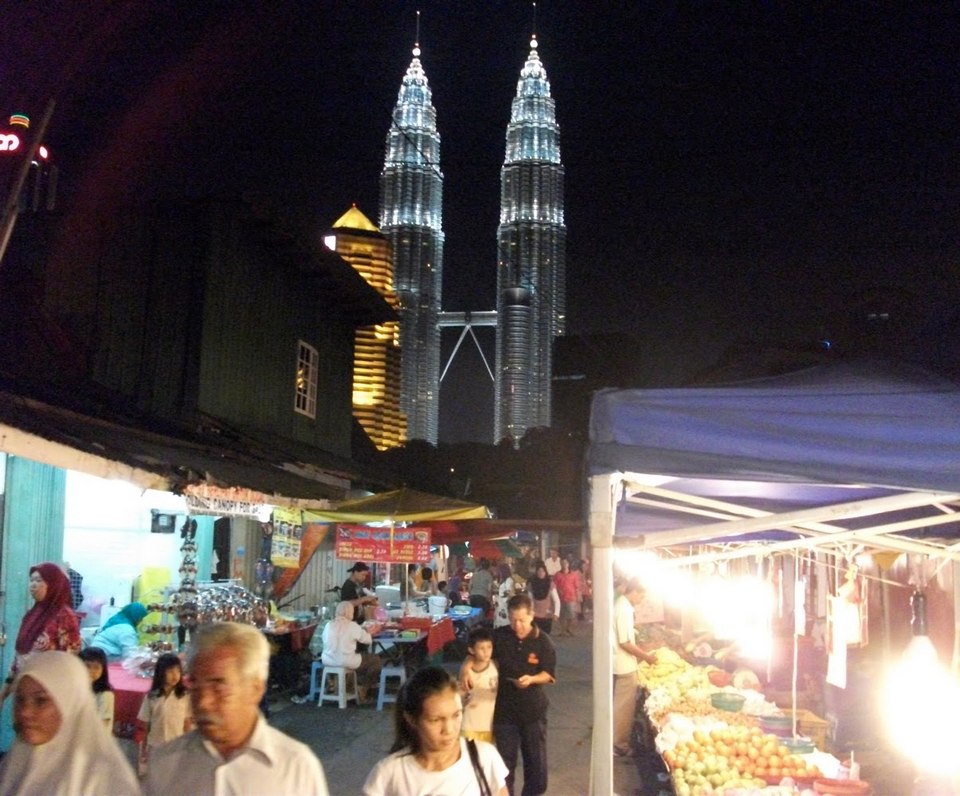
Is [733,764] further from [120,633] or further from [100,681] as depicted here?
[120,633]

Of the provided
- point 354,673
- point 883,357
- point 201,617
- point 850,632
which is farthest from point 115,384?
point 883,357

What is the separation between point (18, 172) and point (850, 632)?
7122mm

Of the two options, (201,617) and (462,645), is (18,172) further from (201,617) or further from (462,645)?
(462,645)

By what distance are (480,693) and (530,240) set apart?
317ft

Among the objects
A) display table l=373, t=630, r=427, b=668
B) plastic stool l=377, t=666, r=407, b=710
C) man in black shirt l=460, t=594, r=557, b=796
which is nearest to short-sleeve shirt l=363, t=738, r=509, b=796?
man in black shirt l=460, t=594, r=557, b=796

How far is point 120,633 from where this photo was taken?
32.8 feet

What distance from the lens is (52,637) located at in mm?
7172

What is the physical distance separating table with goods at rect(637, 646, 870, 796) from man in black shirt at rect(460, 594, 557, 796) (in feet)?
3.41

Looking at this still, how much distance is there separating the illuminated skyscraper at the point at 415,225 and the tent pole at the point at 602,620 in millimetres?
85236

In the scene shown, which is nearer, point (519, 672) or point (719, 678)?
point (519, 672)

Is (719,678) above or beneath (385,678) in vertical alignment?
above

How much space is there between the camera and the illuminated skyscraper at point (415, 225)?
90.4m

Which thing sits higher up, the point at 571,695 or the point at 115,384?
the point at 115,384

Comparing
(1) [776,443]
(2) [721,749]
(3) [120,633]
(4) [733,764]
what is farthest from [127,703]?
(1) [776,443]
